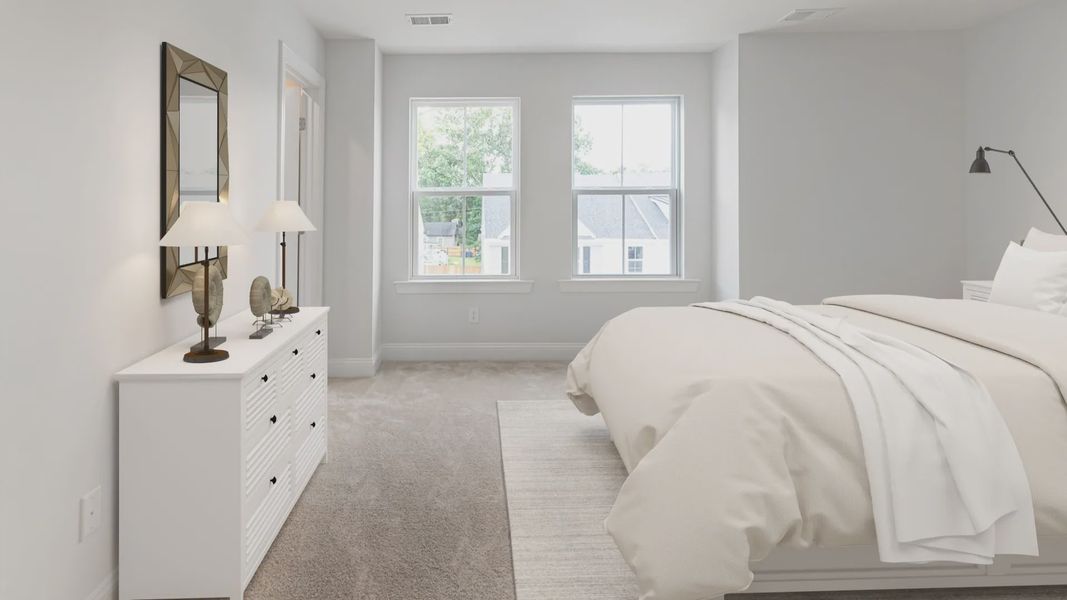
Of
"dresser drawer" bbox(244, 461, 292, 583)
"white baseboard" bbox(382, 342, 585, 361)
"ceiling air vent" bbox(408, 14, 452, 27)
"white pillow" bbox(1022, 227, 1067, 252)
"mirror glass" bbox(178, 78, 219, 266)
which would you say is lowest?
"dresser drawer" bbox(244, 461, 292, 583)

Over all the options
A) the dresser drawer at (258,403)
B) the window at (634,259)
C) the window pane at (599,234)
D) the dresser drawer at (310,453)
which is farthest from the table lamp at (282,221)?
the window at (634,259)

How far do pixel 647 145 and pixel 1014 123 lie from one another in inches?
101

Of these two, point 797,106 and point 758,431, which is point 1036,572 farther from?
point 797,106

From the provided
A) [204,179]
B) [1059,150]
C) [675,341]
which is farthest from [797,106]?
[204,179]

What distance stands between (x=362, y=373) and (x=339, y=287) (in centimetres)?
67

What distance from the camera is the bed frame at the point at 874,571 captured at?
7.02ft

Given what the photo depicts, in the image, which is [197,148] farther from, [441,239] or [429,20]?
[441,239]

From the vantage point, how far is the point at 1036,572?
7.17 ft

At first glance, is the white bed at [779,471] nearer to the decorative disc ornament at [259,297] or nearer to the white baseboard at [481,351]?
the decorative disc ornament at [259,297]

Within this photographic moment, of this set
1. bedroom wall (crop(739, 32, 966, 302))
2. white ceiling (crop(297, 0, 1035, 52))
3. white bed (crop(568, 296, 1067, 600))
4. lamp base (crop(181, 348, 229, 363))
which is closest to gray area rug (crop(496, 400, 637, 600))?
white bed (crop(568, 296, 1067, 600))

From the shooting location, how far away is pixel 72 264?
6.41 ft

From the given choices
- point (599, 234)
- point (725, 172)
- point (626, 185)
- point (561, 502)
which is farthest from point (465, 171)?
point (561, 502)

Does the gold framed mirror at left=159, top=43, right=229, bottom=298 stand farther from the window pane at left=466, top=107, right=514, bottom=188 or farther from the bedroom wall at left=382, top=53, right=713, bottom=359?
the window pane at left=466, top=107, right=514, bottom=188

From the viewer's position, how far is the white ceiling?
4.59 metres
